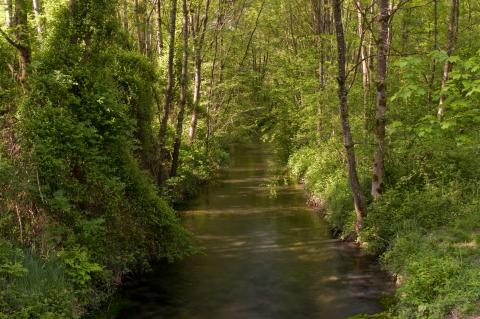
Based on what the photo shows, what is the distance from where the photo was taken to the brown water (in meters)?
10.6

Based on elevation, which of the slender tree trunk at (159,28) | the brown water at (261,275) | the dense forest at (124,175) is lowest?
the brown water at (261,275)

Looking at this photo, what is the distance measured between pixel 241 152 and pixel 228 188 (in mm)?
16792

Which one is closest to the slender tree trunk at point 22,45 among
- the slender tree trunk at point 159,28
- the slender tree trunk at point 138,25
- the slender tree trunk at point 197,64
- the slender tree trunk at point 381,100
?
the slender tree trunk at point 138,25

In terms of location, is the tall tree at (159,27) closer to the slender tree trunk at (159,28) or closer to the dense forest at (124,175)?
the slender tree trunk at (159,28)

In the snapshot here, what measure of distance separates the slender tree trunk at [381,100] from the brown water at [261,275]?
2533mm

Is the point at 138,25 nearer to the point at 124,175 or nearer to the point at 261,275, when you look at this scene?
the point at 124,175

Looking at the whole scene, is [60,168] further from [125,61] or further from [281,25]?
→ [281,25]

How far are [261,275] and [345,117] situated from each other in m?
5.49

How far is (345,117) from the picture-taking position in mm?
13789

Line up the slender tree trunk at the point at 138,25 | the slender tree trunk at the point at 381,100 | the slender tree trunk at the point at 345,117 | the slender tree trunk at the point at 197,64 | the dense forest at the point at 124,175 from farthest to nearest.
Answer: the slender tree trunk at the point at 197,64 < the slender tree trunk at the point at 138,25 < the slender tree trunk at the point at 345,117 < the slender tree trunk at the point at 381,100 < the dense forest at the point at 124,175

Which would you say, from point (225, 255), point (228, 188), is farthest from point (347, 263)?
point (228, 188)

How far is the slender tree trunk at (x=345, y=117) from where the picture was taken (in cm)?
1325

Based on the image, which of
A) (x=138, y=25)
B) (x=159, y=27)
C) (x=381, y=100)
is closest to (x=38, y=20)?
(x=138, y=25)

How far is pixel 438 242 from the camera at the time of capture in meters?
11.5
